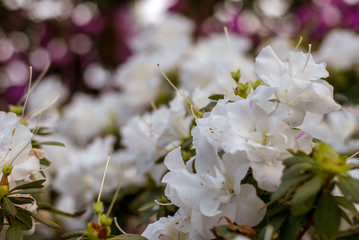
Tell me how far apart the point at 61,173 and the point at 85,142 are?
0.45 metres

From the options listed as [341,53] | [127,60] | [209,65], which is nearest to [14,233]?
[209,65]

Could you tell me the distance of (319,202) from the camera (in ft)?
1.62

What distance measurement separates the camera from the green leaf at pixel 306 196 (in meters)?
0.46

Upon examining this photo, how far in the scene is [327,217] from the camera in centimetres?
48

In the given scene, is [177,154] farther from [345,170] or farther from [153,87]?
[153,87]

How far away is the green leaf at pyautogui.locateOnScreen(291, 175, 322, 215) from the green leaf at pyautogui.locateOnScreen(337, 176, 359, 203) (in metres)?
0.02

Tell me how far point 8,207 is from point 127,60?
203 cm

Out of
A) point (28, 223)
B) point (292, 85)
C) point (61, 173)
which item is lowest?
point (61, 173)

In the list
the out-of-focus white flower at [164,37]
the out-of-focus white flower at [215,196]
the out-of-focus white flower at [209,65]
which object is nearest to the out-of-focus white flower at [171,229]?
the out-of-focus white flower at [215,196]

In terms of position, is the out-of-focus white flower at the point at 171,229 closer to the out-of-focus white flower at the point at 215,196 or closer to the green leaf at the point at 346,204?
the out-of-focus white flower at the point at 215,196

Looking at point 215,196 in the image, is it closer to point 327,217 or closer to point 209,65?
point 327,217

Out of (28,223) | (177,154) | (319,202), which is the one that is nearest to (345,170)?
(319,202)

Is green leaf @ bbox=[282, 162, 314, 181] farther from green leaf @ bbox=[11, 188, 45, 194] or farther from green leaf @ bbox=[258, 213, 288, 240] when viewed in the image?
green leaf @ bbox=[11, 188, 45, 194]

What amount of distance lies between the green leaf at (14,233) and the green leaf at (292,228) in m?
0.31
